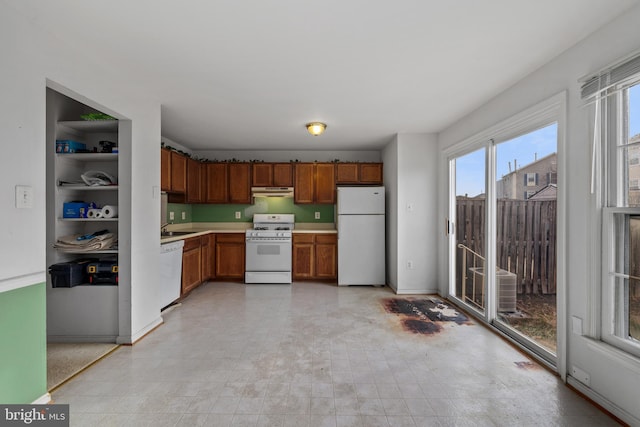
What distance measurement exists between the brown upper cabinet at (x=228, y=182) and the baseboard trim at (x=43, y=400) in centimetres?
364

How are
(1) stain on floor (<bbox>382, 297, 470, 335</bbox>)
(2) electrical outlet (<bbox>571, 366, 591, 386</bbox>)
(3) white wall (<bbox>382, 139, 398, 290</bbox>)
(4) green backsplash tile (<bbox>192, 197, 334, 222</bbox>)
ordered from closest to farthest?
(2) electrical outlet (<bbox>571, 366, 591, 386</bbox>) < (1) stain on floor (<bbox>382, 297, 470, 335</bbox>) < (3) white wall (<bbox>382, 139, 398, 290</bbox>) < (4) green backsplash tile (<bbox>192, 197, 334, 222</bbox>)

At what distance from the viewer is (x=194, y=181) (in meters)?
4.90

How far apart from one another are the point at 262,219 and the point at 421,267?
2.88m

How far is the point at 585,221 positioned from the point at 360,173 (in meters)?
3.44

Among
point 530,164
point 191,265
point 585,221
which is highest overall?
point 530,164

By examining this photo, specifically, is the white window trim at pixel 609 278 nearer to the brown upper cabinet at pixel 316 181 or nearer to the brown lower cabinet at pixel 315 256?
the brown lower cabinet at pixel 315 256

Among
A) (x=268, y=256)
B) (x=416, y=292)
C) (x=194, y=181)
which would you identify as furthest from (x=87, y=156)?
(x=416, y=292)

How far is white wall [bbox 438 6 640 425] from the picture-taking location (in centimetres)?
163

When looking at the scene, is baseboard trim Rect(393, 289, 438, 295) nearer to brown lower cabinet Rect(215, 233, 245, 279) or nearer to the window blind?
brown lower cabinet Rect(215, 233, 245, 279)

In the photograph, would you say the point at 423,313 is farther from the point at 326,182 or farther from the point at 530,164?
the point at 326,182

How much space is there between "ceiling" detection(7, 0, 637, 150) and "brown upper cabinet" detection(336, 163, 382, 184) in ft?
5.99

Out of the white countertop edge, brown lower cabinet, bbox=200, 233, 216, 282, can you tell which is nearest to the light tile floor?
the white countertop edge

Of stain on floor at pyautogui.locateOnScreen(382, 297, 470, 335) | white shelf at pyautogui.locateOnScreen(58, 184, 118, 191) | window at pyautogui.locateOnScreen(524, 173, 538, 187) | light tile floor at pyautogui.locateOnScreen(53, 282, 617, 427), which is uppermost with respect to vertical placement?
window at pyautogui.locateOnScreen(524, 173, 538, 187)

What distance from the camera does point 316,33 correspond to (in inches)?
72.6
